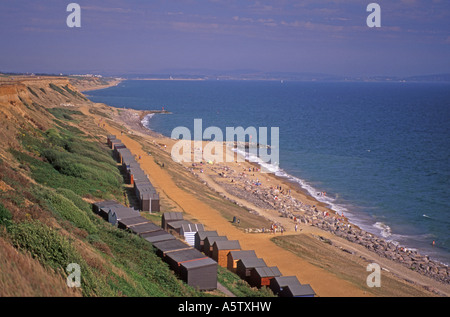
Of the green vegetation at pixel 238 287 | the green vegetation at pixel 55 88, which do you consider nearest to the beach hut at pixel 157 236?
the green vegetation at pixel 238 287

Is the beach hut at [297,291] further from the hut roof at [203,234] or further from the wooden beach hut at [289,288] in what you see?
the hut roof at [203,234]

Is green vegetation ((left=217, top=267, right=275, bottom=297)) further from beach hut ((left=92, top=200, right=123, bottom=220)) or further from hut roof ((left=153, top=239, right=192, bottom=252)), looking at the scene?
beach hut ((left=92, top=200, right=123, bottom=220))

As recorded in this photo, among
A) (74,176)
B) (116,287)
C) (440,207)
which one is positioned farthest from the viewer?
(440,207)

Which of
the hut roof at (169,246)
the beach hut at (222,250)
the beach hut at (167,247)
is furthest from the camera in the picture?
the beach hut at (222,250)

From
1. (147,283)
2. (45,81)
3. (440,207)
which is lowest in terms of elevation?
(440,207)

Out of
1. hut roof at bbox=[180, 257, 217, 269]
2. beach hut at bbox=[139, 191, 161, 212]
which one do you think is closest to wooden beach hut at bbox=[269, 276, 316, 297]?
hut roof at bbox=[180, 257, 217, 269]
